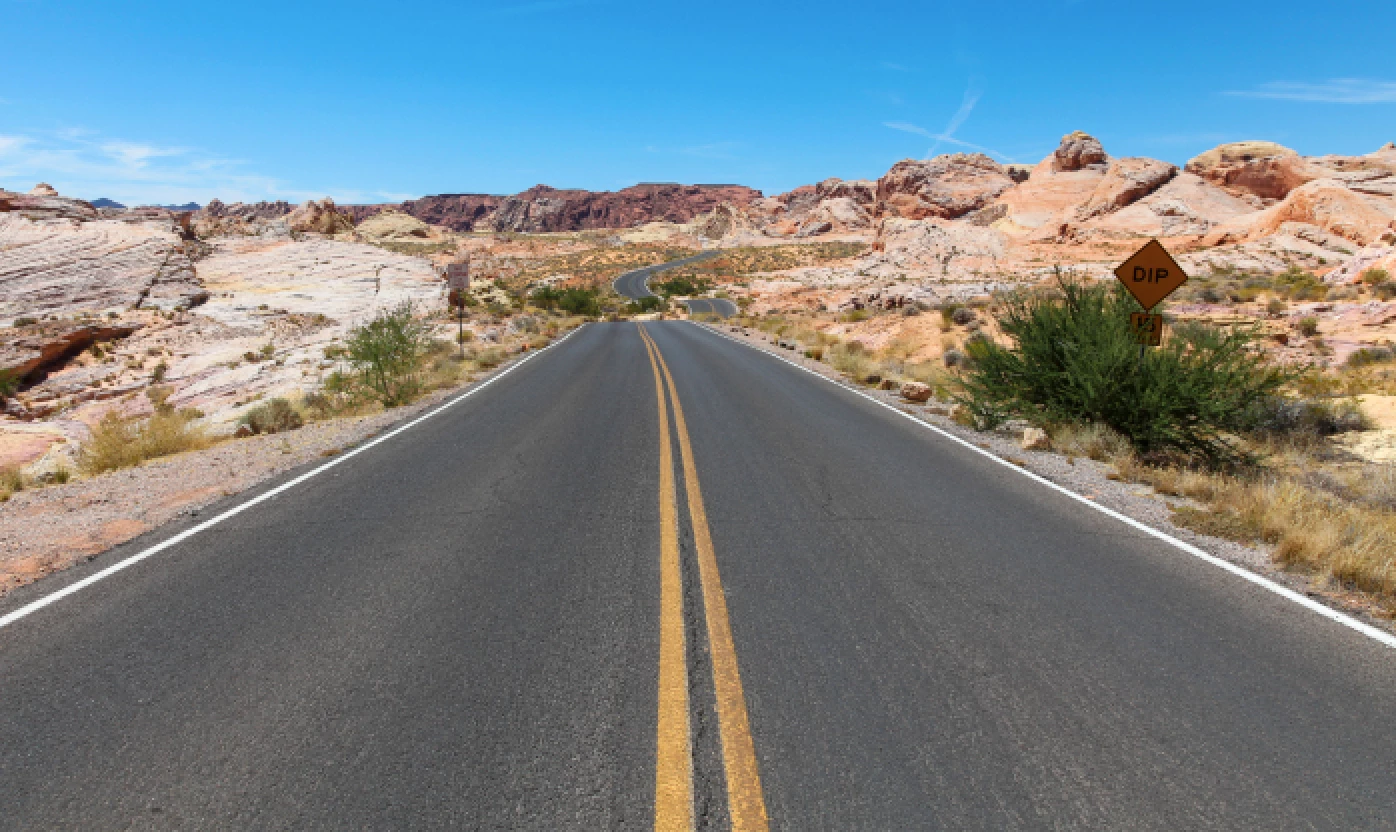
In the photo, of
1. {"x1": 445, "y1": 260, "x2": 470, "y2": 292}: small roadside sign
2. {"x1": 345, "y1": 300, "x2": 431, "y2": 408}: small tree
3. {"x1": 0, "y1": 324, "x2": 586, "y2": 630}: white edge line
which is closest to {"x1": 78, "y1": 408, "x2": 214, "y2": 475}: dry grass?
{"x1": 0, "y1": 324, "x2": 586, "y2": 630}: white edge line

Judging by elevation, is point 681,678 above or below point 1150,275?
below

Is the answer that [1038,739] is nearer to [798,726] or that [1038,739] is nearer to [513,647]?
[798,726]

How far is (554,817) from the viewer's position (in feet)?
8.23

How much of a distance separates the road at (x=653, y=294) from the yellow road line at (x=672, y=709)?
1727 inches

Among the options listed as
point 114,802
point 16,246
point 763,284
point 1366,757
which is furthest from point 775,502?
point 763,284

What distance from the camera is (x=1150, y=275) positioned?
361 inches

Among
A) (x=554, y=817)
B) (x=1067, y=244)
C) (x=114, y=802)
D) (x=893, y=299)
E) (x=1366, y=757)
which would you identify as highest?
(x=1067, y=244)

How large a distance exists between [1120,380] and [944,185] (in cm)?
9539

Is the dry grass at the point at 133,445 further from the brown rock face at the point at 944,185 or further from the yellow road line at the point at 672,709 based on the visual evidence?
the brown rock face at the point at 944,185

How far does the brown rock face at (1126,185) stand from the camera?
64562 millimetres

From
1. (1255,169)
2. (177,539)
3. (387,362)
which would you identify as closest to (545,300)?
(387,362)

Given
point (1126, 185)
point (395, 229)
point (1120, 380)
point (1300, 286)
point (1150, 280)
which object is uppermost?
point (1126, 185)

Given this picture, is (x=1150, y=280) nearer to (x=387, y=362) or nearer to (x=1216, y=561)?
(x=1216, y=561)

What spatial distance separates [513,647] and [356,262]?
4170cm
